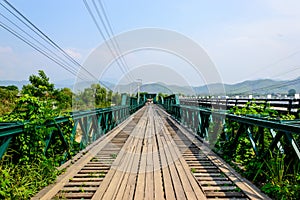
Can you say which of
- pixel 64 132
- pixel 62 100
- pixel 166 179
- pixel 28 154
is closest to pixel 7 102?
pixel 62 100

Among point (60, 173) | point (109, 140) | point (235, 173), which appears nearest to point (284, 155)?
point (235, 173)

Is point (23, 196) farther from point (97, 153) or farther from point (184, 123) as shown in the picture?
point (184, 123)

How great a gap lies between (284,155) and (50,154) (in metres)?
3.26

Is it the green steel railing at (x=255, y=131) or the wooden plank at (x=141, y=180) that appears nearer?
the green steel railing at (x=255, y=131)

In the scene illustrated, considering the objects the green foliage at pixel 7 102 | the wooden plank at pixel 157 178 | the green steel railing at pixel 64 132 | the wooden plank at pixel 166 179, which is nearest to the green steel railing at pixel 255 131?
the wooden plank at pixel 166 179

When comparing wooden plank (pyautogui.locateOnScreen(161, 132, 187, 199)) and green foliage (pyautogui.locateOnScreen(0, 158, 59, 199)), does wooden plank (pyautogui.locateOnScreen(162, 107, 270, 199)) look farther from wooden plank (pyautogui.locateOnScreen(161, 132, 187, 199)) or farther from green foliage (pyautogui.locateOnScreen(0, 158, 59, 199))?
green foliage (pyautogui.locateOnScreen(0, 158, 59, 199))

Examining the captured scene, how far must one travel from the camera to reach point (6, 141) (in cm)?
257

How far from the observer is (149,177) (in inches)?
139

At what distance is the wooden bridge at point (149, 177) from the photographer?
9.61ft

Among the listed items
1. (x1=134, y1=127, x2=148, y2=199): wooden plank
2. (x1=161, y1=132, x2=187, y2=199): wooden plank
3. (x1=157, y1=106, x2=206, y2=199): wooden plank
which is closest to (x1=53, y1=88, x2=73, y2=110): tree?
(x1=134, y1=127, x2=148, y2=199): wooden plank

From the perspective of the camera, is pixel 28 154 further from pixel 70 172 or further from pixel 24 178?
pixel 70 172

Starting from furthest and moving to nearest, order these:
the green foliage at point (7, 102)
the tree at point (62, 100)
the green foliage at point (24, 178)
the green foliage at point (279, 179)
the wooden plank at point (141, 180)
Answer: the tree at point (62, 100), the green foliage at point (7, 102), the wooden plank at point (141, 180), the green foliage at point (279, 179), the green foliage at point (24, 178)

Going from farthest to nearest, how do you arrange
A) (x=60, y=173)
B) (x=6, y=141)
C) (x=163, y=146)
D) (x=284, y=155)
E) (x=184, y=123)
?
(x=184, y=123) < (x=163, y=146) < (x=60, y=173) < (x=284, y=155) < (x=6, y=141)

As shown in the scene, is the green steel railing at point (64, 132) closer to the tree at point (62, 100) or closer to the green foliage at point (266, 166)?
the tree at point (62, 100)
